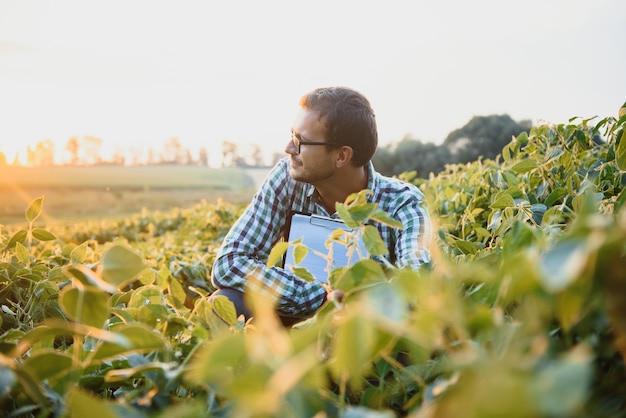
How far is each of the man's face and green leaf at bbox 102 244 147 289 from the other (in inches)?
87.9

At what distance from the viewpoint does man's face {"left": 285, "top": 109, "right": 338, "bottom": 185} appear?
2.90m

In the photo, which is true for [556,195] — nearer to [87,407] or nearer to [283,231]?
[87,407]

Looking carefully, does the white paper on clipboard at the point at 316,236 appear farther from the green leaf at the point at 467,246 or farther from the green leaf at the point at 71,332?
the green leaf at the point at 71,332

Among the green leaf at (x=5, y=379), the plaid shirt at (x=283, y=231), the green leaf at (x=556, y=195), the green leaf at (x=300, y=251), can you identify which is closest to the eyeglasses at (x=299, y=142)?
the plaid shirt at (x=283, y=231)

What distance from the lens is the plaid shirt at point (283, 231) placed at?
2.67m

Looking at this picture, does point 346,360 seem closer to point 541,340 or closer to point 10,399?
point 541,340

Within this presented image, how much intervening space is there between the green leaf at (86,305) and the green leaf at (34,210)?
709mm

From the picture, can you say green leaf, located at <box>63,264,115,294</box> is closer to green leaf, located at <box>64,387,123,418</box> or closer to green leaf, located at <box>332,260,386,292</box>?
green leaf, located at <box>64,387,123,418</box>

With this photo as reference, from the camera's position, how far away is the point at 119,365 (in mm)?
800

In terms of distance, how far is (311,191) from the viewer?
305 centimetres

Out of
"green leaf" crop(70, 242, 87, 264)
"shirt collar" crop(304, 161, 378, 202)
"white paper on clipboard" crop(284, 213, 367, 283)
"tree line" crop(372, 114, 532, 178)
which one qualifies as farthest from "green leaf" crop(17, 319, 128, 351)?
"tree line" crop(372, 114, 532, 178)

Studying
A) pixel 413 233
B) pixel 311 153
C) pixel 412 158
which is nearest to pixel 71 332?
pixel 413 233

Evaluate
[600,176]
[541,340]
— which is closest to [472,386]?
[541,340]

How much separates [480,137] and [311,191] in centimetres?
987
